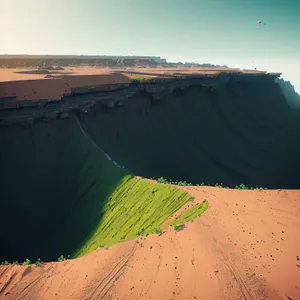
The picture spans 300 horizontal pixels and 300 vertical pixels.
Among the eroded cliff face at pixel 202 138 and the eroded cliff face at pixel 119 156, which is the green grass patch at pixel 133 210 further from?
the eroded cliff face at pixel 202 138

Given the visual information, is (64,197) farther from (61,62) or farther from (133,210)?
(61,62)

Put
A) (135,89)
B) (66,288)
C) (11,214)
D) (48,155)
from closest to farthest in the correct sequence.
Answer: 1. (66,288)
2. (11,214)
3. (48,155)
4. (135,89)

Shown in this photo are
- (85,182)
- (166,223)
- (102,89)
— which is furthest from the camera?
(102,89)

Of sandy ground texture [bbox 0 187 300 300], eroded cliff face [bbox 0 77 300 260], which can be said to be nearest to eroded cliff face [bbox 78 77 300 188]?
eroded cliff face [bbox 0 77 300 260]

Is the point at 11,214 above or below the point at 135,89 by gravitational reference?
below

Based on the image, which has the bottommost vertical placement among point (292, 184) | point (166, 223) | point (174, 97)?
point (292, 184)

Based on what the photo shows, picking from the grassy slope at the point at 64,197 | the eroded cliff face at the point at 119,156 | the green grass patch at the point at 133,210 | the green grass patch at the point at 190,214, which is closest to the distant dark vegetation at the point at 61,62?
the eroded cliff face at the point at 119,156

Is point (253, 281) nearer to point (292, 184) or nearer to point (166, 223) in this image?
point (166, 223)

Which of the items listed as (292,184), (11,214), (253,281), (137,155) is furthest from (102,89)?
(292,184)
